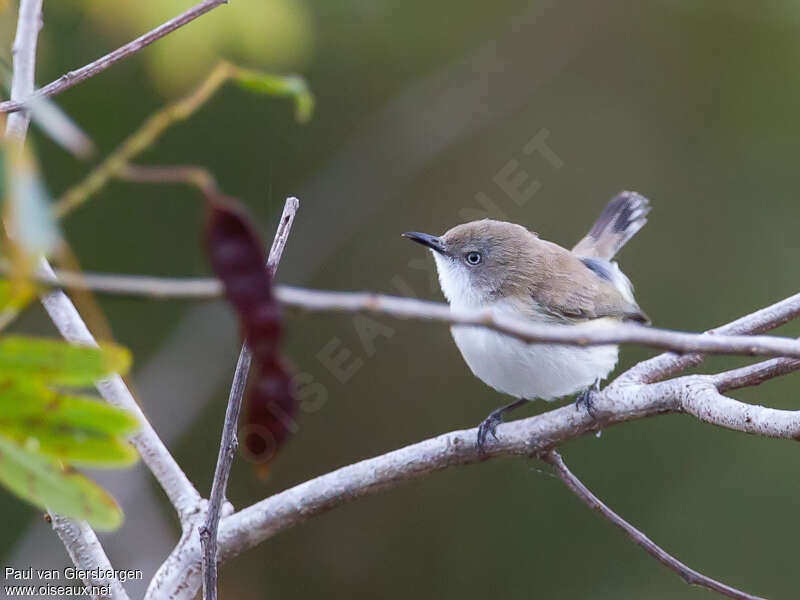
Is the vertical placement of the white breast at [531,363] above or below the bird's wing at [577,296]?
below

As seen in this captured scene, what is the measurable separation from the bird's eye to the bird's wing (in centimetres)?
22

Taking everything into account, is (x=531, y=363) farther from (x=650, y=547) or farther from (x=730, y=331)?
(x=650, y=547)

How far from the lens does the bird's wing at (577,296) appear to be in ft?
9.98

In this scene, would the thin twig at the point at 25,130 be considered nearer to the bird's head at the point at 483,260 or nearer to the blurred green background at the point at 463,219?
the bird's head at the point at 483,260

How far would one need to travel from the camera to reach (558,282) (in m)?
3.11

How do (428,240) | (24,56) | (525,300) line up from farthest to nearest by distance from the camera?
(428,240) → (525,300) → (24,56)

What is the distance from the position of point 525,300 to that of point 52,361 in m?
2.38

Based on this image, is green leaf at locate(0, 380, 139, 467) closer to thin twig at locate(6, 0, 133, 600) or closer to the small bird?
thin twig at locate(6, 0, 133, 600)

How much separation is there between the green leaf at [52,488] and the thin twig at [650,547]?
136 cm

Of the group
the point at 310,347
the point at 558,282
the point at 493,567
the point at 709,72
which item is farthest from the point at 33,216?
the point at 709,72

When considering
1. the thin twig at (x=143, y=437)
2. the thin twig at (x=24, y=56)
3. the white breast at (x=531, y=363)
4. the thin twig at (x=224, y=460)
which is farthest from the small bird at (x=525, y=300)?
the thin twig at (x=24, y=56)

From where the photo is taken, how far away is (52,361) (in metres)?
0.78

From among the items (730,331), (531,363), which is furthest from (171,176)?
(531,363)

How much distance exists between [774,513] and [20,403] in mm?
4713
